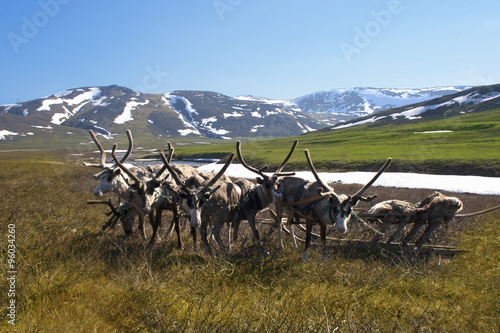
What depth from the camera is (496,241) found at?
8961 millimetres

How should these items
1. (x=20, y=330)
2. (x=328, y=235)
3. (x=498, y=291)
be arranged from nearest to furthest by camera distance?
(x=20, y=330), (x=498, y=291), (x=328, y=235)

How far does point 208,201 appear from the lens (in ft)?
27.7

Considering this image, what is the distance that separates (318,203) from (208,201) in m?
3.09

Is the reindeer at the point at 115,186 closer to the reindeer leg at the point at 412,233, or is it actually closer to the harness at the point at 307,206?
the harness at the point at 307,206

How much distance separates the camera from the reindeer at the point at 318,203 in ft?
25.1

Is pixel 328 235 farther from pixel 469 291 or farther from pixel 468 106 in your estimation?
pixel 468 106

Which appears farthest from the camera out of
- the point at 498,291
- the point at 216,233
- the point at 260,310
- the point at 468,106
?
the point at 468,106

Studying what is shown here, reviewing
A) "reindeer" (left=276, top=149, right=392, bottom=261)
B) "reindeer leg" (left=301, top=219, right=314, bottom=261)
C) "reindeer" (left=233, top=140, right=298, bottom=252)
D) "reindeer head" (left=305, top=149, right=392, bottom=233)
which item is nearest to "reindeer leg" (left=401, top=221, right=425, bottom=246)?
"reindeer" (left=276, top=149, right=392, bottom=261)

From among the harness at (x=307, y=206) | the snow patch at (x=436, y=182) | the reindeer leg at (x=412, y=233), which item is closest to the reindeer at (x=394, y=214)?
the reindeer leg at (x=412, y=233)

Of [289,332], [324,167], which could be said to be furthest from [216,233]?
[324,167]

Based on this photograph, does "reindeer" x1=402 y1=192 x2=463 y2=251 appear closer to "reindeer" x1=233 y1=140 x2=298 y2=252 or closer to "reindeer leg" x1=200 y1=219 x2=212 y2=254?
"reindeer" x1=233 y1=140 x2=298 y2=252

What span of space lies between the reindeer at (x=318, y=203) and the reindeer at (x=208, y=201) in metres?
1.51

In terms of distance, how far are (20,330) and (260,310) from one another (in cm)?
315

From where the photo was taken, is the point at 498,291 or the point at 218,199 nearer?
the point at 498,291
